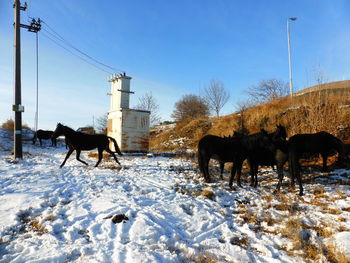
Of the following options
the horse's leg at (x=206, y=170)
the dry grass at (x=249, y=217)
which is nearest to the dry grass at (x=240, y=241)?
the dry grass at (x=249, y=217)

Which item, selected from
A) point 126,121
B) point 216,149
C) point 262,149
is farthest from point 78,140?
point 262,149

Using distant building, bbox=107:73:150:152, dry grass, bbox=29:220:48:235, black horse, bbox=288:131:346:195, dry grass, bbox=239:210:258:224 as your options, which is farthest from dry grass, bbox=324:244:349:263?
distant building, bbox=107:73:150:152

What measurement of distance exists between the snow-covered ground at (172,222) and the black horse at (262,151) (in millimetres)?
542

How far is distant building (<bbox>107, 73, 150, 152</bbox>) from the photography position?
14.1 m

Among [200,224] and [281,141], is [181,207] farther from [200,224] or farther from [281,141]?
[281,141]

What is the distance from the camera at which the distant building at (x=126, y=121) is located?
1408 centimetres

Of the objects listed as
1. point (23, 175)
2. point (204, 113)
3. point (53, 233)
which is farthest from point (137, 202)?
point (204, 113)

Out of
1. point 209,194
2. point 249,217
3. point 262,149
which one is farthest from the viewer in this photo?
point 262,149

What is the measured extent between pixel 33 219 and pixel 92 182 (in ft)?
8.59

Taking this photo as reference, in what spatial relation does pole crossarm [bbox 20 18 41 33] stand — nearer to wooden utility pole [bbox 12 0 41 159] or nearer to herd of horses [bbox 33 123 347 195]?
wooden utility pole [bbox 12 0 41 159]

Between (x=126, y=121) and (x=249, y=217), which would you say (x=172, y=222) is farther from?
(x=126, y=121)

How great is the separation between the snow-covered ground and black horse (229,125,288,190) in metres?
0.54

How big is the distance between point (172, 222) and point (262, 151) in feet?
11.5

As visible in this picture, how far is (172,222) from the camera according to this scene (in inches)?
146
